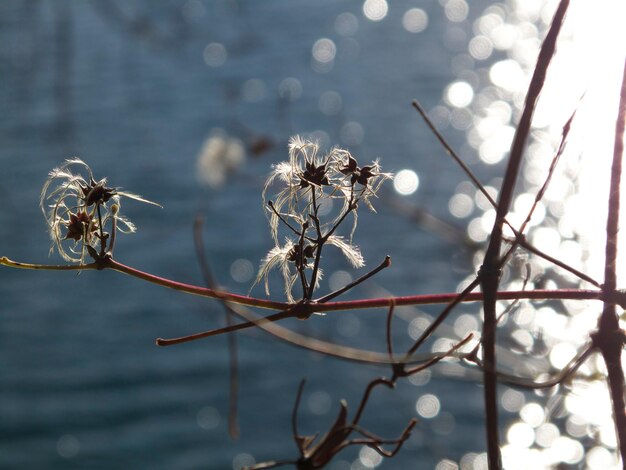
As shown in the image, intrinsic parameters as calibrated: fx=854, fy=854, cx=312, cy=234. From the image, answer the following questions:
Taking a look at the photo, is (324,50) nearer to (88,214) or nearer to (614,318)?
(88,214)

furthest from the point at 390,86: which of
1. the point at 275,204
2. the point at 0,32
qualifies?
the point at 275,204

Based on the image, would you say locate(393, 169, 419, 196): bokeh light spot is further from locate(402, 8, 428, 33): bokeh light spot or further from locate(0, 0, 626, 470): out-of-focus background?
locate(402, 8, 428, 33): bokeh light spot

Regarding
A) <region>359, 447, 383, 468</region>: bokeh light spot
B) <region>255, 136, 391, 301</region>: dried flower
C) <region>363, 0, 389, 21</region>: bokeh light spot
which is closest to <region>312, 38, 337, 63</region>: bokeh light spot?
<region>363, 0, 389, 21</region>: bokeh light spot

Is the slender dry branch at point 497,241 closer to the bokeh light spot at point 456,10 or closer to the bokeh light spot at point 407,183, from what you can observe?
the bokeh light spot at point 407,183

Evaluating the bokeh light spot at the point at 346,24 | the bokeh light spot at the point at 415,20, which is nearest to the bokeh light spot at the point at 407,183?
the bokeh light spot at the point at 346,24

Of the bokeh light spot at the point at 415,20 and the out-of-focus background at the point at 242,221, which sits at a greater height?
the bokeh light spot at the point at 415,20

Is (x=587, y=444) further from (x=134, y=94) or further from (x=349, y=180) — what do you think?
(x=134, y=94)

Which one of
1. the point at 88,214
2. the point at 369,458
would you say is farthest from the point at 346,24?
the point at 88,214
